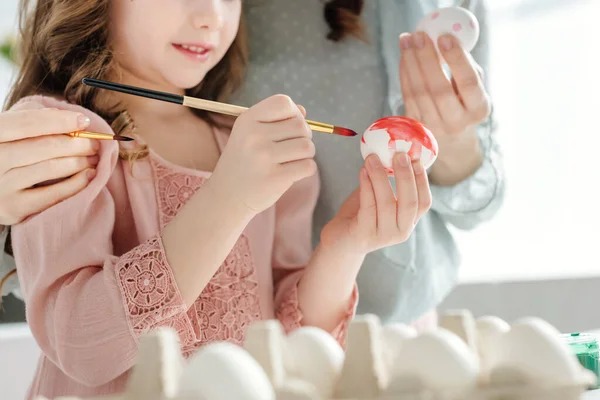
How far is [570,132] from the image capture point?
6.40 ft

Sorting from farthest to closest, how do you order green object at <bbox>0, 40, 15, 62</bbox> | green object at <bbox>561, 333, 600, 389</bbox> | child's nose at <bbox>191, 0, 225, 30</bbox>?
1. green object at <bbox>0, 40, 15, 62</bbox>
2. child's nose at <bbox>191, 0, 225, 30</bbox>
3. green object at <bbox>561, 333, 600, 389</bbox>

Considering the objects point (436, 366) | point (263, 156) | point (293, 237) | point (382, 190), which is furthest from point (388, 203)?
point (436, 366)

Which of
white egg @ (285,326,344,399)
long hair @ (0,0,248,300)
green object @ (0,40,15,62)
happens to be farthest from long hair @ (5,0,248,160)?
green object @ (0,40,15,62)

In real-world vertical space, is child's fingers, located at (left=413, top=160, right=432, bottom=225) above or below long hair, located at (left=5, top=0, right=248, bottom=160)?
below

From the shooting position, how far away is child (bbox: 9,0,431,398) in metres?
0.72

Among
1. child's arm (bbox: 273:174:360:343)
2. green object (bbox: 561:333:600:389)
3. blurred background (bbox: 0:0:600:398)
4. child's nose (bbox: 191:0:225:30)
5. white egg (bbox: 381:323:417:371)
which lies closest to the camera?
white egg (bbox: 381:323:417:371)

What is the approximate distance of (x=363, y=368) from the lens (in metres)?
0.44

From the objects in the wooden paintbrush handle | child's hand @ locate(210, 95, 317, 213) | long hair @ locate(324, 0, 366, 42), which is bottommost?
child's hand @ locate(210, 95, 317, 213)

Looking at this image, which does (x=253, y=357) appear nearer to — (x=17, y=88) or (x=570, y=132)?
(x=17, y=88)

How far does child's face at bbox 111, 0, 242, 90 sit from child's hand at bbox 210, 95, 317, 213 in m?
0.17

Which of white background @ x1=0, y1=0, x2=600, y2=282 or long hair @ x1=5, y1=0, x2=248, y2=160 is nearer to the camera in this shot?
long hair @ x1=5, y1=0, x2=248, y2=160

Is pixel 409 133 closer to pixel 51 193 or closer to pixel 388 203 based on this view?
pixel 388 203

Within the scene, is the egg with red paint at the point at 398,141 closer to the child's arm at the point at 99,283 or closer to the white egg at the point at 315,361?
the child's arm at the point at 99,283

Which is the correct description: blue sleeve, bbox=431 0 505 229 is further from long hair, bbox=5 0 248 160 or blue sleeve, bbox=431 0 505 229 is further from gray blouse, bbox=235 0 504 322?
long hair, bbox=5 0 248 160
